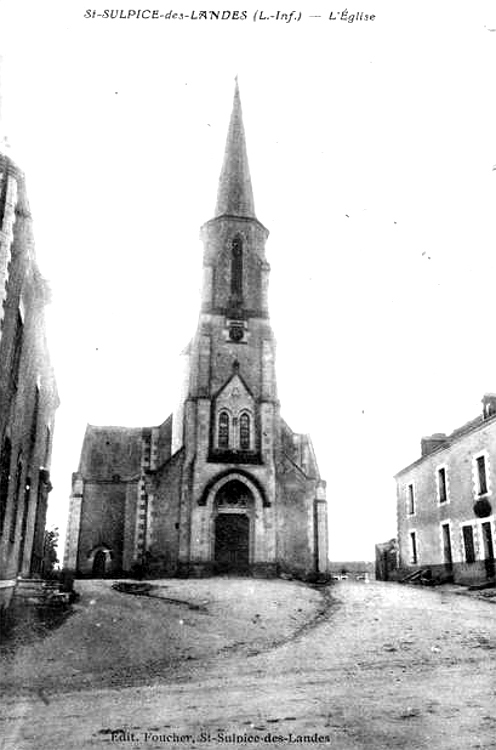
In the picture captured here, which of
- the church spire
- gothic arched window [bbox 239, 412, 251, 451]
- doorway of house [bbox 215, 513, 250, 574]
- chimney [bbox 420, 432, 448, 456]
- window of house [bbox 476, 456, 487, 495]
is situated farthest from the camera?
the church spire

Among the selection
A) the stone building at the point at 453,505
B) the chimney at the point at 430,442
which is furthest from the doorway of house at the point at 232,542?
the chimney at the point at 430,442

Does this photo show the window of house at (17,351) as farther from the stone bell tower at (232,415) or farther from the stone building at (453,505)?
the stone building at (453,505)

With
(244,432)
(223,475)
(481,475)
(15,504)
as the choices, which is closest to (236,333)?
(244,432)

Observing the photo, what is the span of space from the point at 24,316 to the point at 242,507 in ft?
A: 54.7

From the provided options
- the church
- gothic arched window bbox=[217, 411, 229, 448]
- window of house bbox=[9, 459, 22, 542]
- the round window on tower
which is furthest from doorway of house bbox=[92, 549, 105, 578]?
window of house bbox=[9, 459, 22, 542]

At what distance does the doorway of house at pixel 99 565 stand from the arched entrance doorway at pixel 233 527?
9109 millimetres

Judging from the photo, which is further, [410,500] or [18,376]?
[410,500]

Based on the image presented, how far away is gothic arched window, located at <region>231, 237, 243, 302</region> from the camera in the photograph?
31531 millimetres

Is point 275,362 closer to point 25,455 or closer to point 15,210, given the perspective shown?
point 25,455

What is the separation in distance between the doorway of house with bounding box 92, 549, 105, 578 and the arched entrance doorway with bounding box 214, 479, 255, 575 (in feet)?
29.9

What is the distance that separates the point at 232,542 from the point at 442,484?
1042 cm

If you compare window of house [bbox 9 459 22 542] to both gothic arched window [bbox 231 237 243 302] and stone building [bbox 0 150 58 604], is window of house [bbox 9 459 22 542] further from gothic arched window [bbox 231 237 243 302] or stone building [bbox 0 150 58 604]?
gothic arched window [bbox 231 237 243 302]

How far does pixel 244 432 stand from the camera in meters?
28.5

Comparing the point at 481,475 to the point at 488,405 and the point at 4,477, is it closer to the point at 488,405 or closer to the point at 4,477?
the point at 488,405
